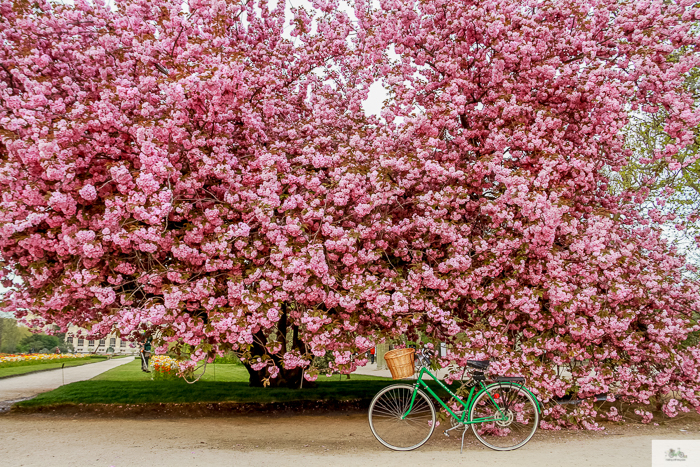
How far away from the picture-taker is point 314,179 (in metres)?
6.91

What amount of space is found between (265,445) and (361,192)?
13.5ft

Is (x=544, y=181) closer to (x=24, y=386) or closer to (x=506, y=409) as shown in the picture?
(x=506, y=409)

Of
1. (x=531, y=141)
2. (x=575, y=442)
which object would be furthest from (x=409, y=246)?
(x=575, y=442)

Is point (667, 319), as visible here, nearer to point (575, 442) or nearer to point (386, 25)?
point (575, 442)

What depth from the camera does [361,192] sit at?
6953 mm

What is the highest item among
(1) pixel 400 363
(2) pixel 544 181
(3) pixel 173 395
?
(2) pixel 544 181

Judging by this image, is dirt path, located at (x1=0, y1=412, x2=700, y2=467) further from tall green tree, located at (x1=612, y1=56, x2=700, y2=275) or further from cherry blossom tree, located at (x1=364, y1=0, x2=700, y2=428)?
tall green tree, located at (x1=612, y1=56, x2=700, y2=275)

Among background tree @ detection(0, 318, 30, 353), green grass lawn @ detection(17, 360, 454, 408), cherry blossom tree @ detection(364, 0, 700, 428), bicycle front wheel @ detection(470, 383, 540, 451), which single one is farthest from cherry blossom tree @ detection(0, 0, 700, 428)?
background tree @ detection(0, 318, 30, 353)

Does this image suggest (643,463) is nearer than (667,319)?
Yes

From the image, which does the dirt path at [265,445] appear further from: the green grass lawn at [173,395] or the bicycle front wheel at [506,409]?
the green grass lawn at [173,395]

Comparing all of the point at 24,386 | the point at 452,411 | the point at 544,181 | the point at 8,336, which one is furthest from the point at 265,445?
the point at 8,336

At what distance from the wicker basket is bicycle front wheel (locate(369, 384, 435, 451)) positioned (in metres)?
0.36

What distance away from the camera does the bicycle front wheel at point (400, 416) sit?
240 inches

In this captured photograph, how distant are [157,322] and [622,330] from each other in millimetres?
7185
